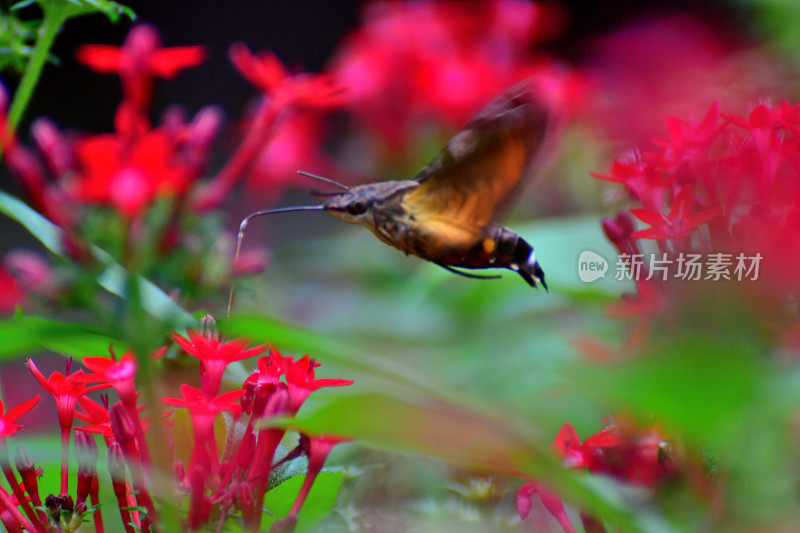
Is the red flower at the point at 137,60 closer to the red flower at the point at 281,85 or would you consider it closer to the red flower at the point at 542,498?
the red flower at the point at 281,85

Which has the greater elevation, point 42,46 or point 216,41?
point 216,41

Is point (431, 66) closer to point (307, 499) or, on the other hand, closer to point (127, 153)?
point (127, 153)

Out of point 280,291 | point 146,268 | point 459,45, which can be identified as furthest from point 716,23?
point 146,268

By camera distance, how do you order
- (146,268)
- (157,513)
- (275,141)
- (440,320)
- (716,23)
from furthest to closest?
1. (716,23)
2. (275,141)
3. (440,320)
4. (146,268)
5. (157,513)

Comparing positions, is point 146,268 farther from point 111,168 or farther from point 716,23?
point 716,23

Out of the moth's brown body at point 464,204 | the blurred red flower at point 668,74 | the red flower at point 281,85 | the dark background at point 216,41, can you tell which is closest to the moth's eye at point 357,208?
the moth's brown body at point 464,204

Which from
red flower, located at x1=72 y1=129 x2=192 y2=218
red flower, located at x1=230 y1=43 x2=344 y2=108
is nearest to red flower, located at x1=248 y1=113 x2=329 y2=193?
red flower, located at x1=230 y1=43 x2=344 y2=108
